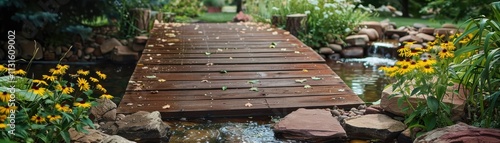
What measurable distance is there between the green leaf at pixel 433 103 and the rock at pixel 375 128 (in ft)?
1.26

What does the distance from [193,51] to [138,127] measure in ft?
10.6

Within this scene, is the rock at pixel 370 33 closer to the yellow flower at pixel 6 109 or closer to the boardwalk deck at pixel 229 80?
the boardwalk deck at pixel 229 80

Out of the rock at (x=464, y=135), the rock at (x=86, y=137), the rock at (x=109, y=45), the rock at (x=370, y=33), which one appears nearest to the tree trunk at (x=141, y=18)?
the rock at (x=109, y=45)

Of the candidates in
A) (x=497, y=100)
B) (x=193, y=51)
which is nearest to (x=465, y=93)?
(x=497, y=100)

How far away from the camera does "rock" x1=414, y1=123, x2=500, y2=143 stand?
3.19m

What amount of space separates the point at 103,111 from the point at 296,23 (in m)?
5.49

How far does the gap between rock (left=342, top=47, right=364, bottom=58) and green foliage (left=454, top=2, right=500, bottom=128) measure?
5583mm

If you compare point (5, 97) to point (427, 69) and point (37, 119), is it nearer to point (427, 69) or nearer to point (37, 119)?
point (37, 119)

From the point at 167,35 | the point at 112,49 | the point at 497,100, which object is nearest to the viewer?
the point at 497,100

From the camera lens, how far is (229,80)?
544cm

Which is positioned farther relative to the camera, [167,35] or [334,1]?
[334,1]

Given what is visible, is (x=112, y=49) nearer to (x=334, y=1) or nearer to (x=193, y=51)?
(x=193, y=51)

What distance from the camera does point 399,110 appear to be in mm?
4059

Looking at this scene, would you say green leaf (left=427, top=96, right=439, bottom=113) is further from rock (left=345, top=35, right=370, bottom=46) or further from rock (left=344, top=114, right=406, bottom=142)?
rock (left=345, top=35, right=370, bottom=46)
